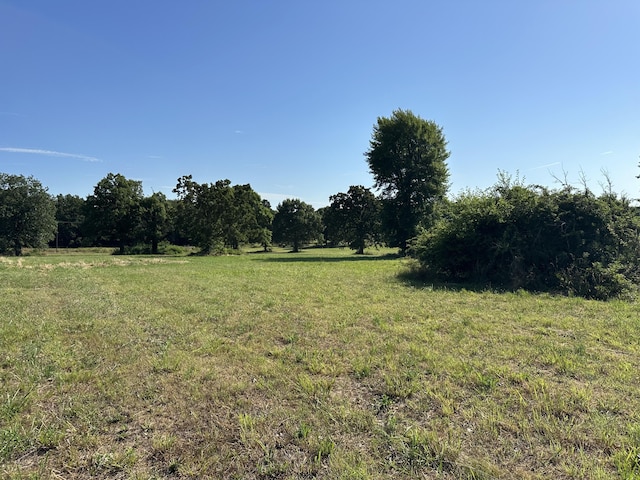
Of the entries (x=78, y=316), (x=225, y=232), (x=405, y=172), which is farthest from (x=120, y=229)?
(x=78, y=316)

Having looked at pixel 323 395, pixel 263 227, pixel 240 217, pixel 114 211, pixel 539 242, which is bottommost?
pixel 323 395

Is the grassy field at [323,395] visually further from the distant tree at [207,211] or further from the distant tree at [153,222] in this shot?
the distant tree at [153,222]

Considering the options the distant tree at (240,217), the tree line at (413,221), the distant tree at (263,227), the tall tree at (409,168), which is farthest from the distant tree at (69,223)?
the tall tree at (409,168)

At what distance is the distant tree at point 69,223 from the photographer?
6732 cm

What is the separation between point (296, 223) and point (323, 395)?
59439mm

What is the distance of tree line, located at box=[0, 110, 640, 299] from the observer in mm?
10359

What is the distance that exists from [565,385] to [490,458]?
1730mm

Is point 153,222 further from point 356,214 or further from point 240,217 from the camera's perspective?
point 356,214

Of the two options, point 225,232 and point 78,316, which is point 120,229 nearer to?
point 225,232

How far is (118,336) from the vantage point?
5684 mm

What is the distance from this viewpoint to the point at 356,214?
146ft

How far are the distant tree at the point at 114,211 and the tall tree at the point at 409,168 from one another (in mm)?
34042

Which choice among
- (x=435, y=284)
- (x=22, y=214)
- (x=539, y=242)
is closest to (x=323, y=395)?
(x=435, y=284)

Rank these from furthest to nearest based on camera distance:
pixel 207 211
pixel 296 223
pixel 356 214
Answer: pixel 296 223, pixel 356 214, pixel 207 211
